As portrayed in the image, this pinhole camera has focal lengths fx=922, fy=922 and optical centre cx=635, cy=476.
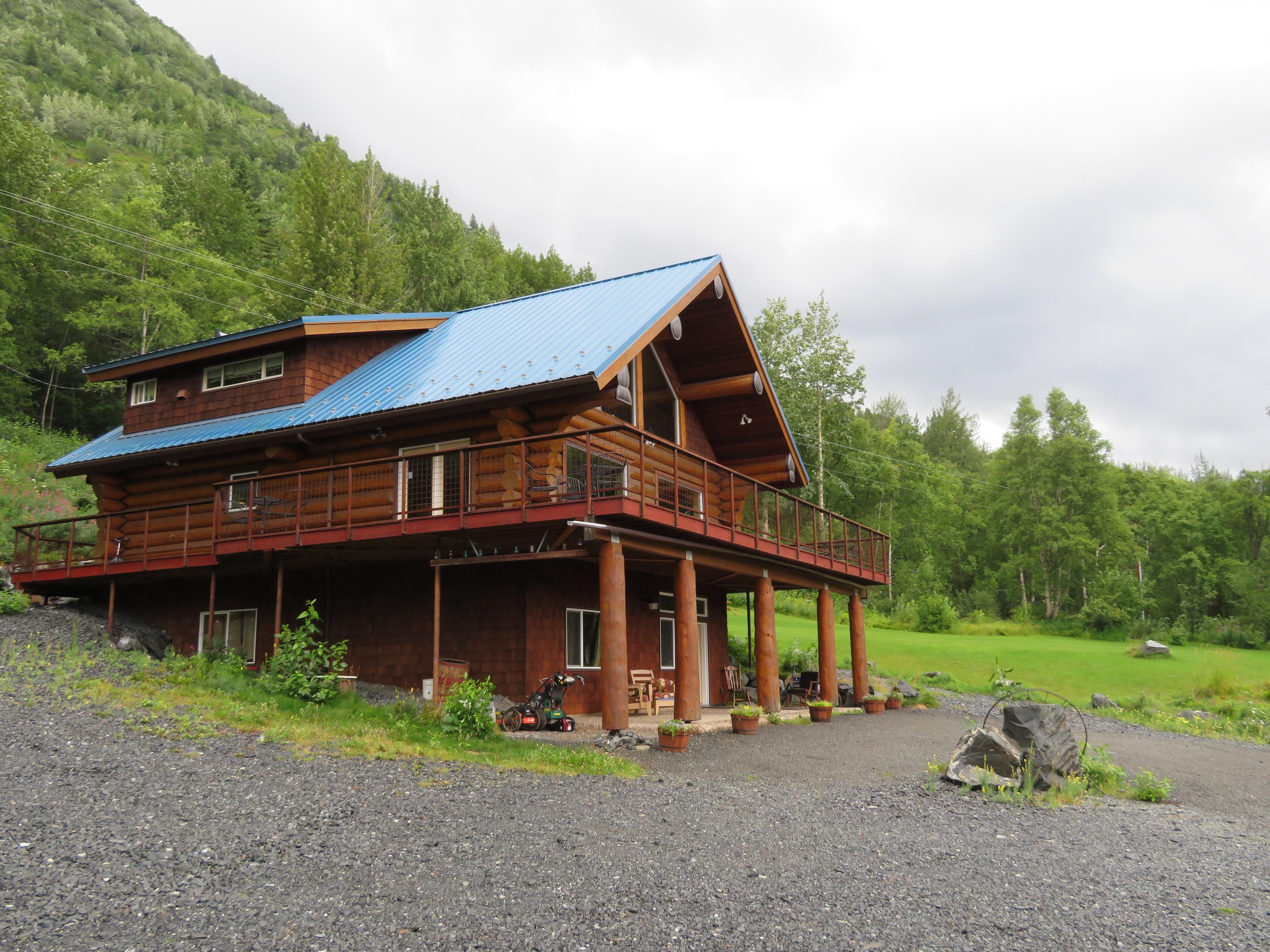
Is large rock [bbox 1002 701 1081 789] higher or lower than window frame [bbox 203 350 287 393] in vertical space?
lower

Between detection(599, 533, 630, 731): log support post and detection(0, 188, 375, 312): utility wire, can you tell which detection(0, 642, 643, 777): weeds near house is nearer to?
detection(599, 533, 630, 731): log support post

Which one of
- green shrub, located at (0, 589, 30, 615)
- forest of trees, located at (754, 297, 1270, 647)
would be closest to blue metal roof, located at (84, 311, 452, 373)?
green shrub, located at (0, 589, 30, 615)

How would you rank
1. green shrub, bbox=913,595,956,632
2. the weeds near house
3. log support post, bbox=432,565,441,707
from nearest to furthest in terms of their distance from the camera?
the weeds near house → log support post, bbox=432,565,441,707 → green shrub, bbox=913,595,956,632

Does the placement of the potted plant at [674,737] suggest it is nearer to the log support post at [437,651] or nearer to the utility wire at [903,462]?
the log support post at [437,651]

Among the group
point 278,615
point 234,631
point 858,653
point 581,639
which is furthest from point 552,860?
point 858,653

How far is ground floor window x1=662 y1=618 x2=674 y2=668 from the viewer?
2173 cm

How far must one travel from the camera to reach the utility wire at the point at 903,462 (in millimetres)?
46188

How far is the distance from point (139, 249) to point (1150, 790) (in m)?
41.1

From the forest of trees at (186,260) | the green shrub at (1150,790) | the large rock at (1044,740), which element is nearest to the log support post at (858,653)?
the green shrub at (1150,790)

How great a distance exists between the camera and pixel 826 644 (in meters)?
22.2

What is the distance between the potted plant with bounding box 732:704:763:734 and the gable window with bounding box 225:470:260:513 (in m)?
10.1

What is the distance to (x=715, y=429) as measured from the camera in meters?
23.3

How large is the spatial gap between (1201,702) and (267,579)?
2542 cm

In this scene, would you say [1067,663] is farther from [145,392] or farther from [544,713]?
[145,392]
